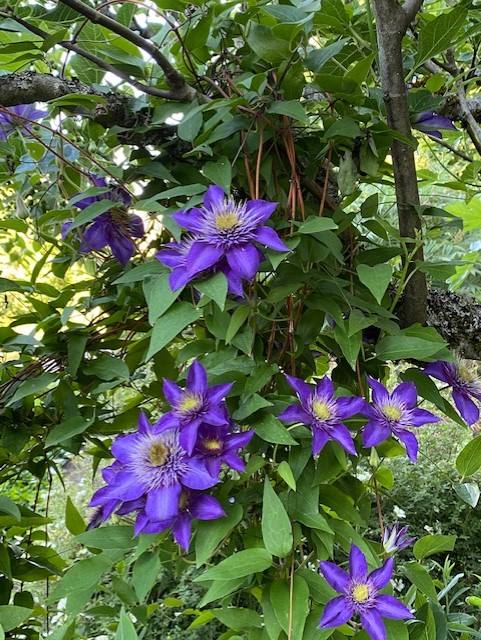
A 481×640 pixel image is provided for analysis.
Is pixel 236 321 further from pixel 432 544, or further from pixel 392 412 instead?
pixel 432 544

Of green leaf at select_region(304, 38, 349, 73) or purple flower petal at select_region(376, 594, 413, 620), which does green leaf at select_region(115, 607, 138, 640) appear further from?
green leaf at select_region(304, 38, 349, 73)

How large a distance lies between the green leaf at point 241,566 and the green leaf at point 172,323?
0.44ft

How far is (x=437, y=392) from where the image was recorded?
0.46m

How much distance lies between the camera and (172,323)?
0.37 metres

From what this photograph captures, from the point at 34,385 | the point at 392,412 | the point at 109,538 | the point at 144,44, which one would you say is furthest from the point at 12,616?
the point at 144,44

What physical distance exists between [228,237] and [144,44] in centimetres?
16

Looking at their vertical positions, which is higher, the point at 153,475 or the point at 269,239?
the point at 269,239

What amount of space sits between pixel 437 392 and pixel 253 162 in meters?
0.23

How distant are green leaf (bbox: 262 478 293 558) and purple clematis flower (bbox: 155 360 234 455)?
50 mm

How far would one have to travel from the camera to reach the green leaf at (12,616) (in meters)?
0.36

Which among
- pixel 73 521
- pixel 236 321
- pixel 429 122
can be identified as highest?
pixel 429 122

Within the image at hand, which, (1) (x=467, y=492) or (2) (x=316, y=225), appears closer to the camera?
(2) (x=316, y=225)

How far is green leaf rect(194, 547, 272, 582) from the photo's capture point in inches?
13.9

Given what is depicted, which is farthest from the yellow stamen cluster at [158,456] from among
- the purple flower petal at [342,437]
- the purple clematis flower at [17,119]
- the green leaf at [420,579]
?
the purple clematis flower at [17,119]
